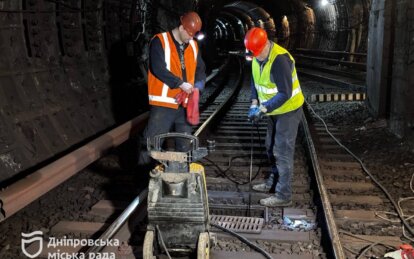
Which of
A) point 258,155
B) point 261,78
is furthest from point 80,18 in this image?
point 261,78

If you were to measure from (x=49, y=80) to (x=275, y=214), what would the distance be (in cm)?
391

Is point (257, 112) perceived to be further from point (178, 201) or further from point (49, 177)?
point (49, 177)

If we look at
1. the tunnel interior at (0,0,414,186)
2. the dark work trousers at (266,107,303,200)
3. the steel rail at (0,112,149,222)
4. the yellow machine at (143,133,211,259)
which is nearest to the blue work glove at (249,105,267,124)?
the dark work trousers at (266,107,303,200)

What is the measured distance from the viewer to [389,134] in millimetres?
7293

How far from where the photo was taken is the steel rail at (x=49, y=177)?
12.4 feet

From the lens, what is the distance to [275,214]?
14.6 ft

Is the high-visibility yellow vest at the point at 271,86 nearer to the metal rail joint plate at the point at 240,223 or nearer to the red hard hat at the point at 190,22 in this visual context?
the red hard hat at the point at 190,22

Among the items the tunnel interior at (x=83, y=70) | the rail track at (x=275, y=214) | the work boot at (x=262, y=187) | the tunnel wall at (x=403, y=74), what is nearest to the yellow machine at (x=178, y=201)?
the rail track at (x=275, y=214)

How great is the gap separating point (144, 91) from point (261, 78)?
6.01 m

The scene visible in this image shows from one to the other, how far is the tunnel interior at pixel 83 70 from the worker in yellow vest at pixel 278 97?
2763 millimetres

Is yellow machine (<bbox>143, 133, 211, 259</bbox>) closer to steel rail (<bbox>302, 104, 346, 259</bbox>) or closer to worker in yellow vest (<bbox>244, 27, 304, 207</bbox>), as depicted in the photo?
steel rail (<bbox>302, 104, 346, 259</bbox>)

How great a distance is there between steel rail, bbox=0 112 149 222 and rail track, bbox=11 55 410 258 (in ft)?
1.17

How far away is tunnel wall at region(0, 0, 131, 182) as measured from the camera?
5.51 meters

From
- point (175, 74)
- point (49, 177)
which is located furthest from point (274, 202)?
point (49, 177)
